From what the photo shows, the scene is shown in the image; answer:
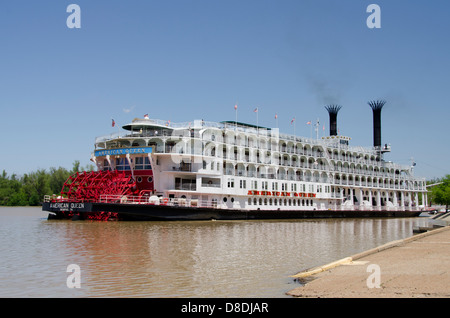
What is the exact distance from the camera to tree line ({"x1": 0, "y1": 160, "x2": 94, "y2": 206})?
294 ft

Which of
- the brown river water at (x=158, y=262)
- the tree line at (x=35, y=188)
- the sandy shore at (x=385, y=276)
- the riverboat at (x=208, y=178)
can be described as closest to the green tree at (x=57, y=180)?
the tree line at (x=35, y=188)

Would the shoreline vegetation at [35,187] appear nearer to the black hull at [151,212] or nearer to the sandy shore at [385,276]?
the black hull at [151,212]

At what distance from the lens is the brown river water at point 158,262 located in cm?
1070

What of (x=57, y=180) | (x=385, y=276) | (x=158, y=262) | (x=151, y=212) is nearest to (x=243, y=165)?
(x=151, y=212)

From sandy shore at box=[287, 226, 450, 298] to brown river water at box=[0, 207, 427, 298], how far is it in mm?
921

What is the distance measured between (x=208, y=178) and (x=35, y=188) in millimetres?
63965

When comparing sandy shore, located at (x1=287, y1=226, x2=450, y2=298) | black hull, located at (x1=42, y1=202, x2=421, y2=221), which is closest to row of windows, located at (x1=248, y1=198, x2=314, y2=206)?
black hull, located at (x1=42, y1=202, x2=421, y2=221)

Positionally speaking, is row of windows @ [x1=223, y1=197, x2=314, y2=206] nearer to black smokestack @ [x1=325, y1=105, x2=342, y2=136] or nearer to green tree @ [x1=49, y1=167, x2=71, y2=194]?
black smokestack @ [x1=325, y1=105, x2=342, y2=136]

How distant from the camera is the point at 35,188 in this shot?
9119cm

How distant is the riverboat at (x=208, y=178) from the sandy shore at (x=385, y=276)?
21.9m

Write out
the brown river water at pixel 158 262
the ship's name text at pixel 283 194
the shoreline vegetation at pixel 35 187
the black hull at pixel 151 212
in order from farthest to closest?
the shoreline vegetation at pixel 35 187 < the ship's name text at pixel 283 194 < the black hull at pixel 151 212 < the brown river water at pixel 158 262

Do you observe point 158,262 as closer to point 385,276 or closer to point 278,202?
point 385,276
